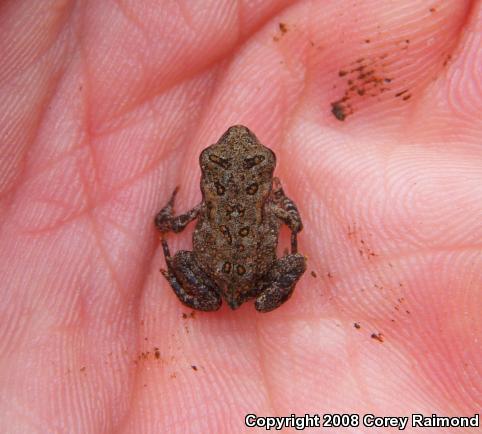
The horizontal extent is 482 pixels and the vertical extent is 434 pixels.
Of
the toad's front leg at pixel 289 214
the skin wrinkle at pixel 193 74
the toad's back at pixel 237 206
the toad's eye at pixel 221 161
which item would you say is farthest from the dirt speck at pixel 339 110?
the toad's eye at pixel 221 161

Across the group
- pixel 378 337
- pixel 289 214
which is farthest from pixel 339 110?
pixel 378 337

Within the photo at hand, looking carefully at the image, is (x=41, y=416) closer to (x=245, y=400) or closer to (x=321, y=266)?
(x=245, y=400)

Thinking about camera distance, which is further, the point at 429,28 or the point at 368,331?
the point at 429,28

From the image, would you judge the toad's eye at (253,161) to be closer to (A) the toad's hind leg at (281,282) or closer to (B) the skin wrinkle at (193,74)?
(A) the toad's hind leg at (281,282)

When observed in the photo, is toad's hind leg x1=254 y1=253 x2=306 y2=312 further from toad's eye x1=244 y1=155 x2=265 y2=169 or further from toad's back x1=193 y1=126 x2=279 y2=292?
toad's eye x1=244 y1=155 x2=265 y2=169

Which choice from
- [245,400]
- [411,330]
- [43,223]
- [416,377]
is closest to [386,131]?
[411,330]

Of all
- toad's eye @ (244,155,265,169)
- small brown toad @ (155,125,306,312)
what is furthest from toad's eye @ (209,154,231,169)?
toad's eye @ (244,155,265,169)

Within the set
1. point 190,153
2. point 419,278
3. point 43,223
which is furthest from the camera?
point 190,153
